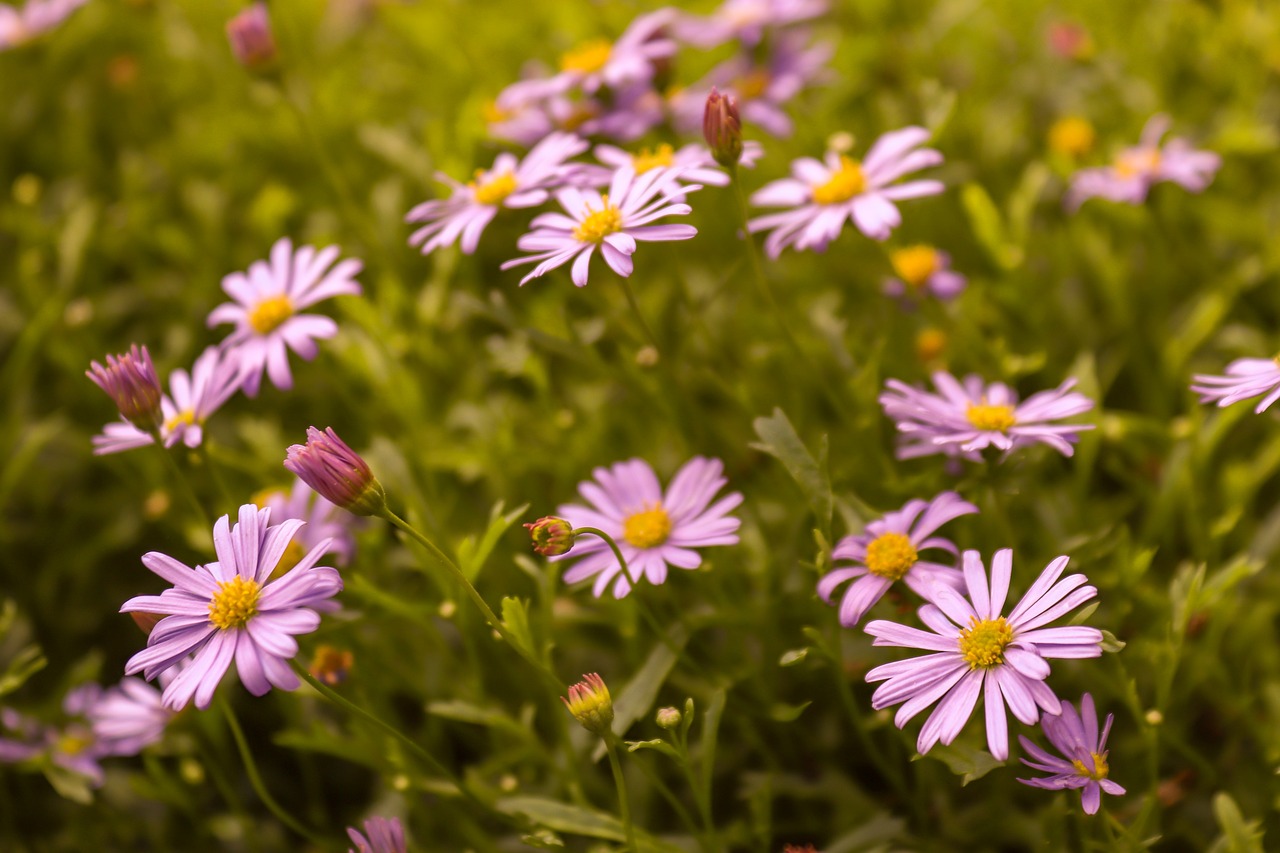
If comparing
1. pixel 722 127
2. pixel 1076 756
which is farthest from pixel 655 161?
pixel 1076 756

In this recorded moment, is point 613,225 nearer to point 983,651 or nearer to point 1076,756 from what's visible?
point 983,651

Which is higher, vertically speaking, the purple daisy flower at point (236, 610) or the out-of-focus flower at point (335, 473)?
the out-of-focus flower at point (335, 473)

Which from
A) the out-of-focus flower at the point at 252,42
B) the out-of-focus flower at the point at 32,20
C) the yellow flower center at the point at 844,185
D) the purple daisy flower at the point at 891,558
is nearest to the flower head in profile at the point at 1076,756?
the purple daisy flower at the point at 891,558

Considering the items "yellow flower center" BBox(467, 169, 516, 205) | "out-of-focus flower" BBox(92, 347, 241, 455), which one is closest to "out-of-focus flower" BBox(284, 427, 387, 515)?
"out-of-focus flower" BBox(92, 347, 241, 455)

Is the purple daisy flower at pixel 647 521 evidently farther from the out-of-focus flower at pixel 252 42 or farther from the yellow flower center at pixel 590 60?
the out-of-focus flower at pixel 252 42

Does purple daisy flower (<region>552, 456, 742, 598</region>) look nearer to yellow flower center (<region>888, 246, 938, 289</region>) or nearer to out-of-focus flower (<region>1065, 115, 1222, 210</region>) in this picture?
yellow flower center (<region>888, 246, 938, 289</region>)
